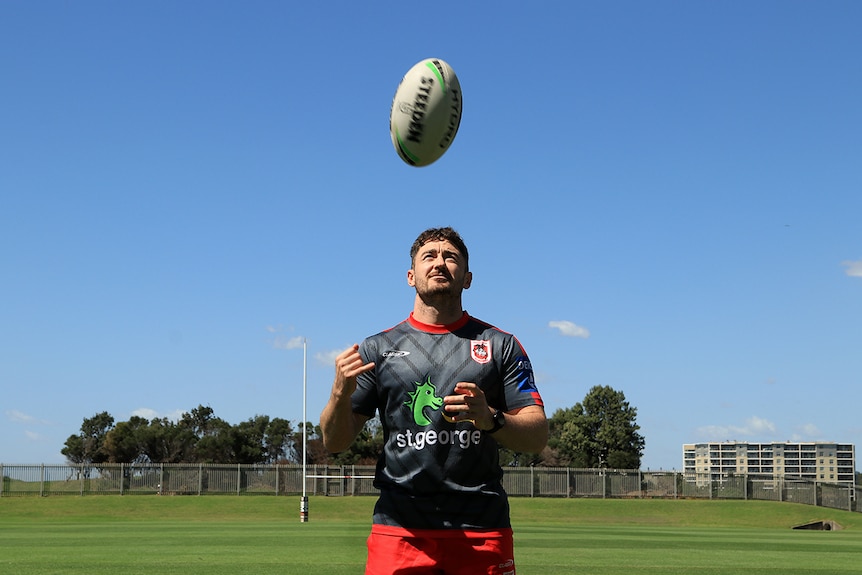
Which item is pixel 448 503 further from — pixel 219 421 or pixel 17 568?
pixel 219 421

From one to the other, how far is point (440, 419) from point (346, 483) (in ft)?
165

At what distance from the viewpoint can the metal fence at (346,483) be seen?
51844 millimetres

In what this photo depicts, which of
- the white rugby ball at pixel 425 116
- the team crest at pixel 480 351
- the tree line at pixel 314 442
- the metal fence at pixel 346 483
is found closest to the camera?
the team crest at pixel 480 351

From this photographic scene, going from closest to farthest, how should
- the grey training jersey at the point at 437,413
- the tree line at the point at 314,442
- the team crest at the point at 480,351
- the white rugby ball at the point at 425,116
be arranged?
the grey training jersey at the point at 437,413
the team crest at the point at 480,351
the white rugby ball at the point at 425,116
the tree line at the point at 314,442

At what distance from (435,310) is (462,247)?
1.17 ft

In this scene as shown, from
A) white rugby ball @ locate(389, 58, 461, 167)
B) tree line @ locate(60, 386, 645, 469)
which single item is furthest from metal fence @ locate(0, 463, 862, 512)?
white rugby ball @ locate(389, 58, 461, 167)

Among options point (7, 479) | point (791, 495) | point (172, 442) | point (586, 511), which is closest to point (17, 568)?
point (586, 511)

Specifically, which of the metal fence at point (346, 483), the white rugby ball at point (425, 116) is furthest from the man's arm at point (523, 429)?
the metal fence at point (346, 483)

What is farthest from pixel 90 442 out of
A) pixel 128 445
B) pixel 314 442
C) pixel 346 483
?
pixel 346 483

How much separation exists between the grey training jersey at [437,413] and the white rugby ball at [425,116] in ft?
6.22

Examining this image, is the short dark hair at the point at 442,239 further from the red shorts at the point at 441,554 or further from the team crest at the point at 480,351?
the red shorts at the point at 441,554

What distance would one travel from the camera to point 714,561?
53.2 feet

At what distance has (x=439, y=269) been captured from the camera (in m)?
4.47

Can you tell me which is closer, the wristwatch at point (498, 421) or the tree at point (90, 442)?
the wristwatch at point (498, 421)
